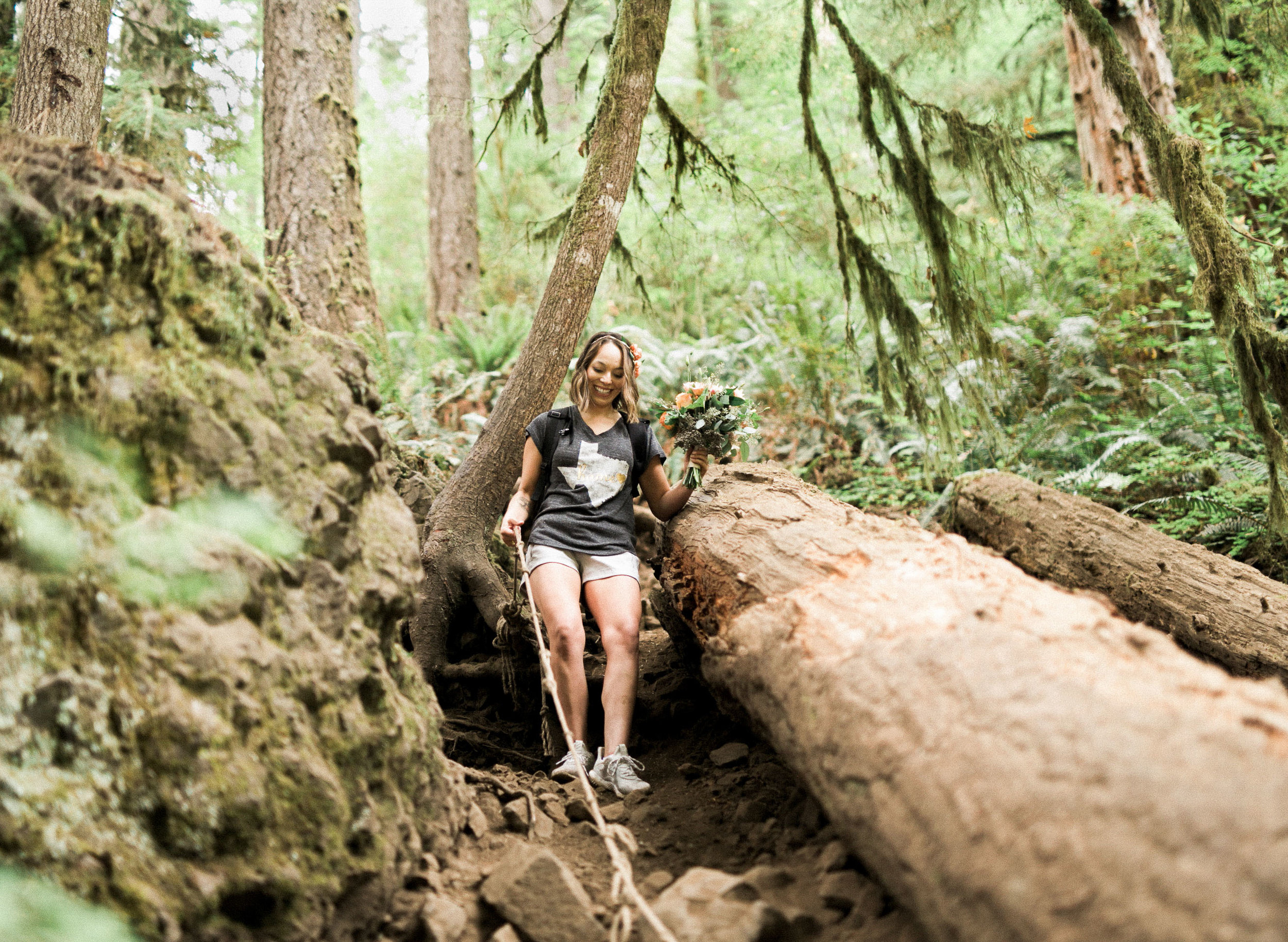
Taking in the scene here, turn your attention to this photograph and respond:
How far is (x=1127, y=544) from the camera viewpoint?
15.5ft

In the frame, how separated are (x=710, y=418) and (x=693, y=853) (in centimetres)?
235

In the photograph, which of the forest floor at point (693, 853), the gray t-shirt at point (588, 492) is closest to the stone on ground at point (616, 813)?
the forest floor at point (693, 853)

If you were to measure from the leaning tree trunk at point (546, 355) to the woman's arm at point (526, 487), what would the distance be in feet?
1.17

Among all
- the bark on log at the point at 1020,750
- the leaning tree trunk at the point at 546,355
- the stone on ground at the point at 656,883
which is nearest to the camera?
the bark on log at the point at 1020,750

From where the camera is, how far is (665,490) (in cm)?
475

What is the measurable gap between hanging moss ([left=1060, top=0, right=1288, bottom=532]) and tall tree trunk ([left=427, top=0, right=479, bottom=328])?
29.7 feet

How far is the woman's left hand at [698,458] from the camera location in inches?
181

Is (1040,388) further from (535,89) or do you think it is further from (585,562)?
(585,562)

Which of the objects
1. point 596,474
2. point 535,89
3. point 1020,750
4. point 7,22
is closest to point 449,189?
point 535,89

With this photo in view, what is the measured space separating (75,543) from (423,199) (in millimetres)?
20365

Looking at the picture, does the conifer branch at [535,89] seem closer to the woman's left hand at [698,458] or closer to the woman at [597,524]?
the woman at [597,524]

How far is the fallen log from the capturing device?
4.13 m

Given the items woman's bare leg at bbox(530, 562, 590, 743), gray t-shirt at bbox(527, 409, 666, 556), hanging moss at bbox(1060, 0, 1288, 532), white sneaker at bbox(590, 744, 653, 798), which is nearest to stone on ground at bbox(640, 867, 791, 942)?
white sneaker at bbox(590, 744, 653, 798)

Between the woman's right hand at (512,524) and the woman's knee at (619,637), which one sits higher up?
the woman's right hand at (512,524)
